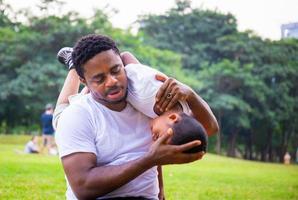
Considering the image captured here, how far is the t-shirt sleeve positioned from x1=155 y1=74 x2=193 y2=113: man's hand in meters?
0.36

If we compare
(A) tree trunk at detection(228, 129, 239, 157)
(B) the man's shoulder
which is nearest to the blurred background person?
(B) the man's shoulder

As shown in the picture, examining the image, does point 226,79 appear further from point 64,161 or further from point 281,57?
point 64,161

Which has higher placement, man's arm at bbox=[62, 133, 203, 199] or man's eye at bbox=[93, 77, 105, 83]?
man's eye at bbox=[93, 77, 105, 83]

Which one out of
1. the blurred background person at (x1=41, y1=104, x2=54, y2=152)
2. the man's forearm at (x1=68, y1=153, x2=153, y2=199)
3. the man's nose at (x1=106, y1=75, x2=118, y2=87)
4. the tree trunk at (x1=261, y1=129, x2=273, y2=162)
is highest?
the man's nose at (x1=106, y1=75, x2=118, y2=87)

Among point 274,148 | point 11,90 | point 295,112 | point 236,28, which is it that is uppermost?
point 236,28

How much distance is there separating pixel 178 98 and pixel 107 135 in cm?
41

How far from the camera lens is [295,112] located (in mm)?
25438

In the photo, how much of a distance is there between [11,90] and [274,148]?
1663 cm

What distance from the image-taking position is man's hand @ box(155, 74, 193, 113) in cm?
233

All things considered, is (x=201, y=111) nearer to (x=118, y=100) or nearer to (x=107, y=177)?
(x=118, y=100)

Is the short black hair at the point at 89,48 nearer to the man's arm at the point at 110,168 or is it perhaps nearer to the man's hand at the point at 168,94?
the man's hand at the point at 168,94

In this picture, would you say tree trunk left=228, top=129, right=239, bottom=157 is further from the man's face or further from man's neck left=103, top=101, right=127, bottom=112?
the man's face

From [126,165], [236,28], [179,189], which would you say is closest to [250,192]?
[179,189]

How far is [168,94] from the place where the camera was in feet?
7.67
